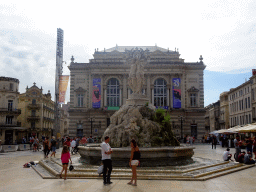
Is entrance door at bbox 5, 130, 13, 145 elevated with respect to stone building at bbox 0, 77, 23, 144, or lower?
lower

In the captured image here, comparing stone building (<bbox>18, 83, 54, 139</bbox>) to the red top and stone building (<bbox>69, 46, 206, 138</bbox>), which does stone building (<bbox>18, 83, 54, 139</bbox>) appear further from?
the red top

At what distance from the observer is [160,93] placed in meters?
47.2

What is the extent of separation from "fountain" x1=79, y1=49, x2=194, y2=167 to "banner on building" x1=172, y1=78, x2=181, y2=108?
27.4 meters

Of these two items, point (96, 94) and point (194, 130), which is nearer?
point (96, 94)

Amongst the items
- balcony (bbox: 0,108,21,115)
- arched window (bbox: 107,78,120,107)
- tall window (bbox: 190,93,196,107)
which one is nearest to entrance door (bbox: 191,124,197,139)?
tall window (bbox: 190,93,196,107)

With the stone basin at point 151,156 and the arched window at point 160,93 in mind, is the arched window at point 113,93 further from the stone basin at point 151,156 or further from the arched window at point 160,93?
the stone basin at point 151,156

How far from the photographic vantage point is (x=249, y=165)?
14.7 m

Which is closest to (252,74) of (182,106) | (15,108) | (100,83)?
(182,106)

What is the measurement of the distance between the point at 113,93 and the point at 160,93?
338 inches

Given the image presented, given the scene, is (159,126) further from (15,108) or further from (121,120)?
(15,108)

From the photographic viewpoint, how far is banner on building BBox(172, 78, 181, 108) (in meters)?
45.7

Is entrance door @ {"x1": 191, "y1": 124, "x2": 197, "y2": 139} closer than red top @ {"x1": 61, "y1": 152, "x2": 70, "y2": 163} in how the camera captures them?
No

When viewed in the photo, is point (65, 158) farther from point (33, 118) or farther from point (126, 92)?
point (33, 118)

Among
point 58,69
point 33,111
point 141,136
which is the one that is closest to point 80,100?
point 58,69
